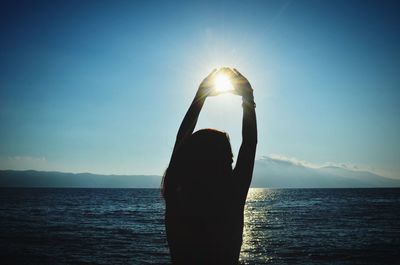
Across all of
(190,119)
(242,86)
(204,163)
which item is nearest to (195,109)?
(190,119)

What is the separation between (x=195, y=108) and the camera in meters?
2.33

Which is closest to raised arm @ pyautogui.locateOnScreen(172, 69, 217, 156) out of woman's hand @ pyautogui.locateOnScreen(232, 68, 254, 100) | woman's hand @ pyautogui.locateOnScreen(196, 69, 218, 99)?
woman's hand @ pyautogui.locateOnScreen(196, 69, 218, 99)

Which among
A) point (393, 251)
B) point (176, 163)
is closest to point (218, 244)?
point (176, 163)

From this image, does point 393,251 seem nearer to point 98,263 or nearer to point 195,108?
point 98,263

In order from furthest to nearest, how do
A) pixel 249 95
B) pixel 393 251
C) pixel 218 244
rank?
1. pixel 393 251
2. pixel 249 95
3. pixel 218 244

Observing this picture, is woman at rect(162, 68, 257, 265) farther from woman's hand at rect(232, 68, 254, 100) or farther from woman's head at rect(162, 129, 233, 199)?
woman's hand at rect(232, 68, 254, 100)

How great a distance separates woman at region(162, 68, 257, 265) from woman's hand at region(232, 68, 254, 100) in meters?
0.48

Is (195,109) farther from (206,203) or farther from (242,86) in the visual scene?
(206,203)

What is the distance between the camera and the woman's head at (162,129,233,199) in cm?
186

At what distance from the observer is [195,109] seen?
2330 millimetres

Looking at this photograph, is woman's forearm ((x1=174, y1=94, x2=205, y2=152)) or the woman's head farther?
woman's forearm ((x1=174, y1=94, x2=205, y2=152))

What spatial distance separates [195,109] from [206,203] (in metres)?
0.79

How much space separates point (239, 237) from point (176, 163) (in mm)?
630

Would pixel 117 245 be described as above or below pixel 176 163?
below
